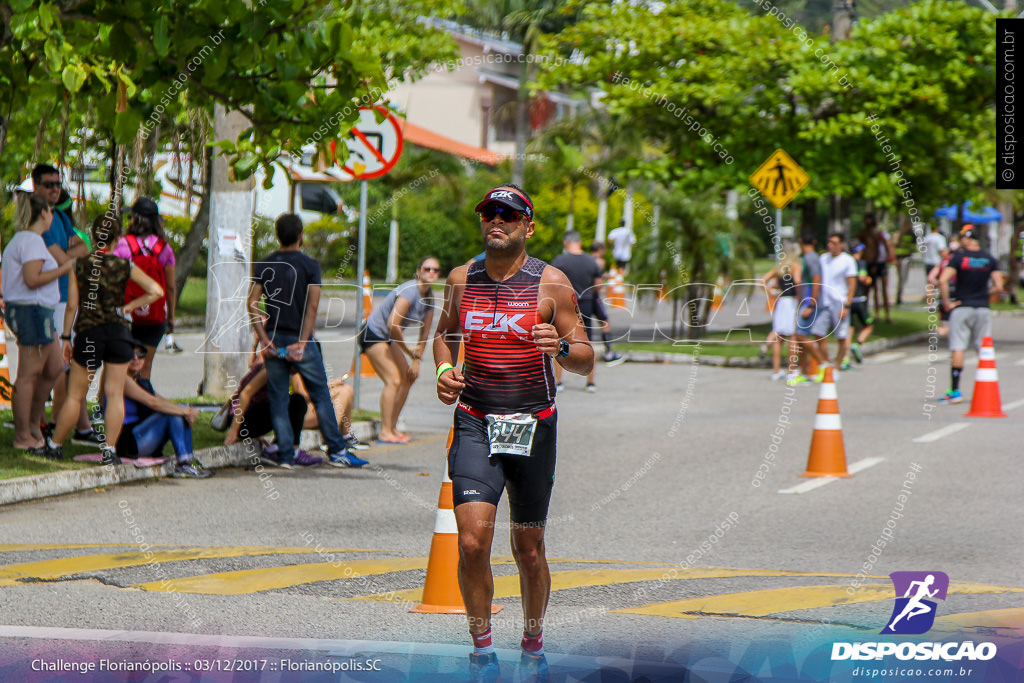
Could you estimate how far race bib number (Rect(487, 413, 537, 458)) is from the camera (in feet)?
15.4

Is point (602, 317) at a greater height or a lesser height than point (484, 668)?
greater

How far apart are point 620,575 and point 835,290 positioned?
1150cm

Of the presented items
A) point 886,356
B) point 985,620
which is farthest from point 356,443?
point 886,356

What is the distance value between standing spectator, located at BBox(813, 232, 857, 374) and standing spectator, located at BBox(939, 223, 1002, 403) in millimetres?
1897

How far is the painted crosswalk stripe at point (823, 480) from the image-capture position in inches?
369

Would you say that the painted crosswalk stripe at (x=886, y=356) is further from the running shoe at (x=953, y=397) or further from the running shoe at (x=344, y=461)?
the running shoe at (x=344, y=461)

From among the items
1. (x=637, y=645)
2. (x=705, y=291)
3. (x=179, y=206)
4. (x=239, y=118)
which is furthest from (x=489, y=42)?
(x=637, y=645)

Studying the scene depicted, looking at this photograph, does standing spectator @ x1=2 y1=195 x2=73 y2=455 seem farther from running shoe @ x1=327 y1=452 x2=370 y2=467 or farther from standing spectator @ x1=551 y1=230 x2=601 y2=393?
standing spectator @ x1=551 y1=230 x2=601 y2=393

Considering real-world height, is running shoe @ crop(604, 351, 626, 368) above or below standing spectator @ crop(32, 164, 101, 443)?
below

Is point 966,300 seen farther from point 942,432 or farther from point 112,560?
point 112,560

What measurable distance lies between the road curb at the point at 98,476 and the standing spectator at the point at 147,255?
2.84ft

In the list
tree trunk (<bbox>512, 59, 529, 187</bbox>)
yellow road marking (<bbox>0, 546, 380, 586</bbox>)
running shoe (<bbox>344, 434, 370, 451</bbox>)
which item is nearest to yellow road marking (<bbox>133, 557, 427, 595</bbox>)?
yellow road marking (<bbox>0, 546, 380, 586</bbox>)

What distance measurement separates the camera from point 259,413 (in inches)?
401

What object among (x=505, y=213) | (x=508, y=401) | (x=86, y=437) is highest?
(x=505, y=213)
